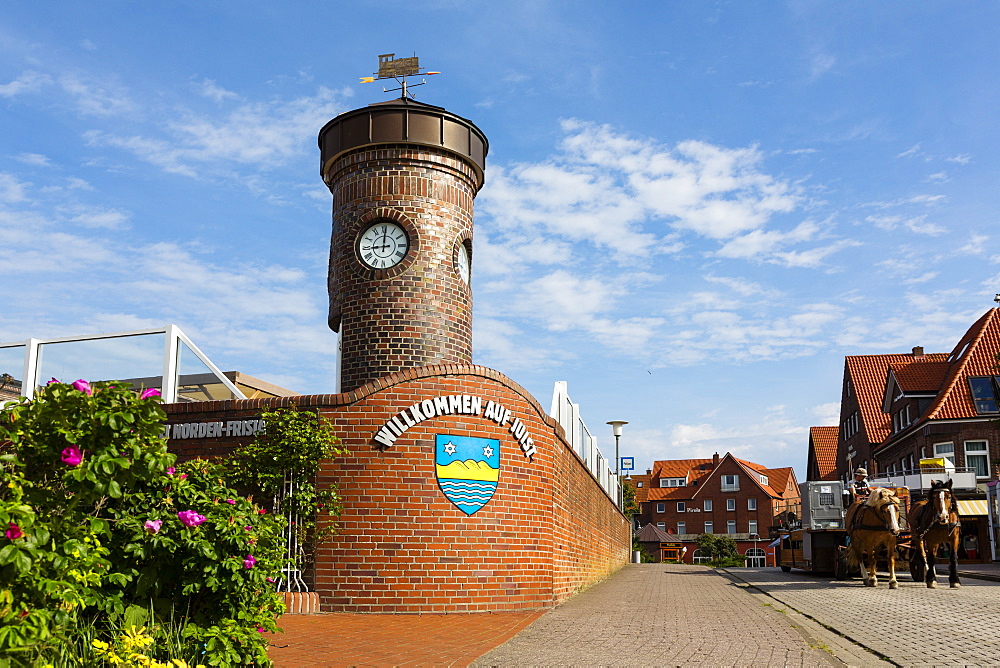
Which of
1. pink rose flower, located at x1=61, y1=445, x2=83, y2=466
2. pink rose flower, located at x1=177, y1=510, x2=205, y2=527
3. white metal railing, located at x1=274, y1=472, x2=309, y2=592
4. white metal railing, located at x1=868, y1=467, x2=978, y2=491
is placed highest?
white metal railing, located at x1=868, y1=467, x2=978, y2=491

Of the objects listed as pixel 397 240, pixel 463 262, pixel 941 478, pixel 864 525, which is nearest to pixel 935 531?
pixel 864 525

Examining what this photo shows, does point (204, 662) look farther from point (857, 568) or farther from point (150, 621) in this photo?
point (857, 568)

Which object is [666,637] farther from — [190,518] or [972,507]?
[972,507]

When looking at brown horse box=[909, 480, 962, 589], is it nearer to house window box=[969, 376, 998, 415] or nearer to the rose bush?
the rose bush

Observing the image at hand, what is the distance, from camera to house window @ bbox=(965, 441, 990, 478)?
3581cm

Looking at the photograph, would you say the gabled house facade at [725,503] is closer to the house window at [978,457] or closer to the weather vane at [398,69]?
the house window at [978,457]

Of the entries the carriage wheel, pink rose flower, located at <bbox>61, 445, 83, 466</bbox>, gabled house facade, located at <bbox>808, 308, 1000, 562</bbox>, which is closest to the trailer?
the carriage wheel

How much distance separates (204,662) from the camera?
6.07 m

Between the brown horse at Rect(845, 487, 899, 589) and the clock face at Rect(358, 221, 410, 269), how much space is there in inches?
414

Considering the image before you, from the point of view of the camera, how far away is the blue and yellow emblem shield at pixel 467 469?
12.6m

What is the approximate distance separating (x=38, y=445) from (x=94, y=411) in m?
0.42

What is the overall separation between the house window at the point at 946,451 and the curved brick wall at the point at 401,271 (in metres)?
28.5

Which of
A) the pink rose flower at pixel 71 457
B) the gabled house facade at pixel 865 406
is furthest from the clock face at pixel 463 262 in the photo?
the gabled house facade at pixel 865 406

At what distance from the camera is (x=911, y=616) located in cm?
1195
